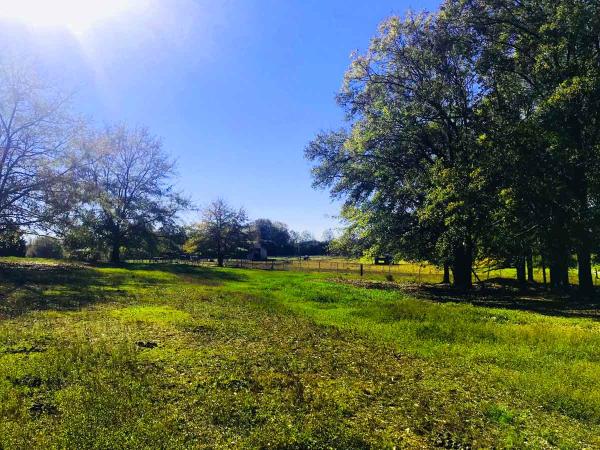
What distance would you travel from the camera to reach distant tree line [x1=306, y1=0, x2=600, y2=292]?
19.9 m

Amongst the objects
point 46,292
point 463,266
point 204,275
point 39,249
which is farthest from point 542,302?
point 39,249

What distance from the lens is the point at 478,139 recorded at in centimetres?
2234

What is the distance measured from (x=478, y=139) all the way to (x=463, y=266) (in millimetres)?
10967

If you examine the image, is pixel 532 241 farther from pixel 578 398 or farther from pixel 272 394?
pixel 272 394

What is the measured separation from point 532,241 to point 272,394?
2140cm

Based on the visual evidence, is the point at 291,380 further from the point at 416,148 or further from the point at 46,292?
the point at 416,148

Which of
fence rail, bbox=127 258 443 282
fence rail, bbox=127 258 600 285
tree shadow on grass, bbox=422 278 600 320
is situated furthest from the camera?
Answer: fence rail, bbox=127 258 443 282

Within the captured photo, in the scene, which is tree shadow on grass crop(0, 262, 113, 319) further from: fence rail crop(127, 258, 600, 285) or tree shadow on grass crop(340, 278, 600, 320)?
fence rail crop(127, 258, 600, 285)

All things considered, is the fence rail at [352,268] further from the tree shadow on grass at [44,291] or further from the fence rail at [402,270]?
the tree shadow on grass at [44,291]

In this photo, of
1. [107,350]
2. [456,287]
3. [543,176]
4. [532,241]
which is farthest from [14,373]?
[456,287]

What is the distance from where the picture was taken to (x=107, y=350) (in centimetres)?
898

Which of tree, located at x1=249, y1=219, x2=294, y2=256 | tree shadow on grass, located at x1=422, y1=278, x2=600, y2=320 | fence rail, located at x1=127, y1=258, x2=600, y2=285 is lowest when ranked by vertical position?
tree shadow on grass, located at x1=422, y1=278, x2=600, y2=320

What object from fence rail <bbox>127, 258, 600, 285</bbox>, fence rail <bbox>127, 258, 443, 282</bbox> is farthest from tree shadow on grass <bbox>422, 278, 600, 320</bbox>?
fence rail <bbox>127, 258, 443, 282</bbox>

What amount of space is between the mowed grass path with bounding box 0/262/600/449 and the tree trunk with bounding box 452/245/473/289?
46.2 feet
